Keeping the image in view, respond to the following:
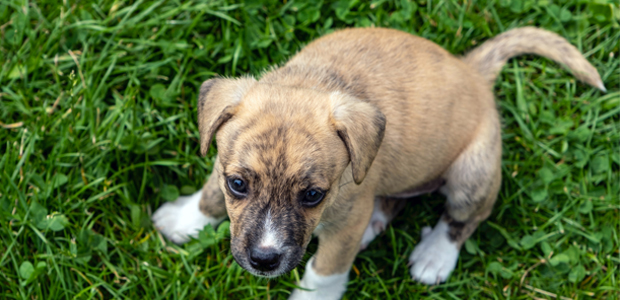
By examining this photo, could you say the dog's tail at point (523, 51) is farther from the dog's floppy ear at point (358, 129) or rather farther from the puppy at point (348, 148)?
the dog's floppy ear at point (358, 129)

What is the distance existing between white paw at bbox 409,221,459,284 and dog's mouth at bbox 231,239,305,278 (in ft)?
5.57

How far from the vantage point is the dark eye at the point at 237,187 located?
11.0 ft

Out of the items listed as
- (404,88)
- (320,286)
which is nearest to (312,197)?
(404,88)

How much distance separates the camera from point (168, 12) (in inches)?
211

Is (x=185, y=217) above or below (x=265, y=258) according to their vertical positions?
below

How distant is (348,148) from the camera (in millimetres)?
3365

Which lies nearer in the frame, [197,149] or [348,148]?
[348,148]

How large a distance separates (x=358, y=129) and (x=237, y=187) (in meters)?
0.76

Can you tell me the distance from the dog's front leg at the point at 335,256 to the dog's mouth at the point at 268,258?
0.52 m

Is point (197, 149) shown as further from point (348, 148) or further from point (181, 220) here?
point (348, 148)

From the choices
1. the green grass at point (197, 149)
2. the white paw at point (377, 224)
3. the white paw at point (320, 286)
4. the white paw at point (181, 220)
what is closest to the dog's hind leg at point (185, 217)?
the white paw at point (181, 220)

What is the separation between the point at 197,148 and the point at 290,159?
212cm

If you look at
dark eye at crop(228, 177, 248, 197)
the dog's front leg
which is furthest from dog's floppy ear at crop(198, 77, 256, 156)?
the dog's front leg

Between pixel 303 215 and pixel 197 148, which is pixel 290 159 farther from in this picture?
pixel 197 148
